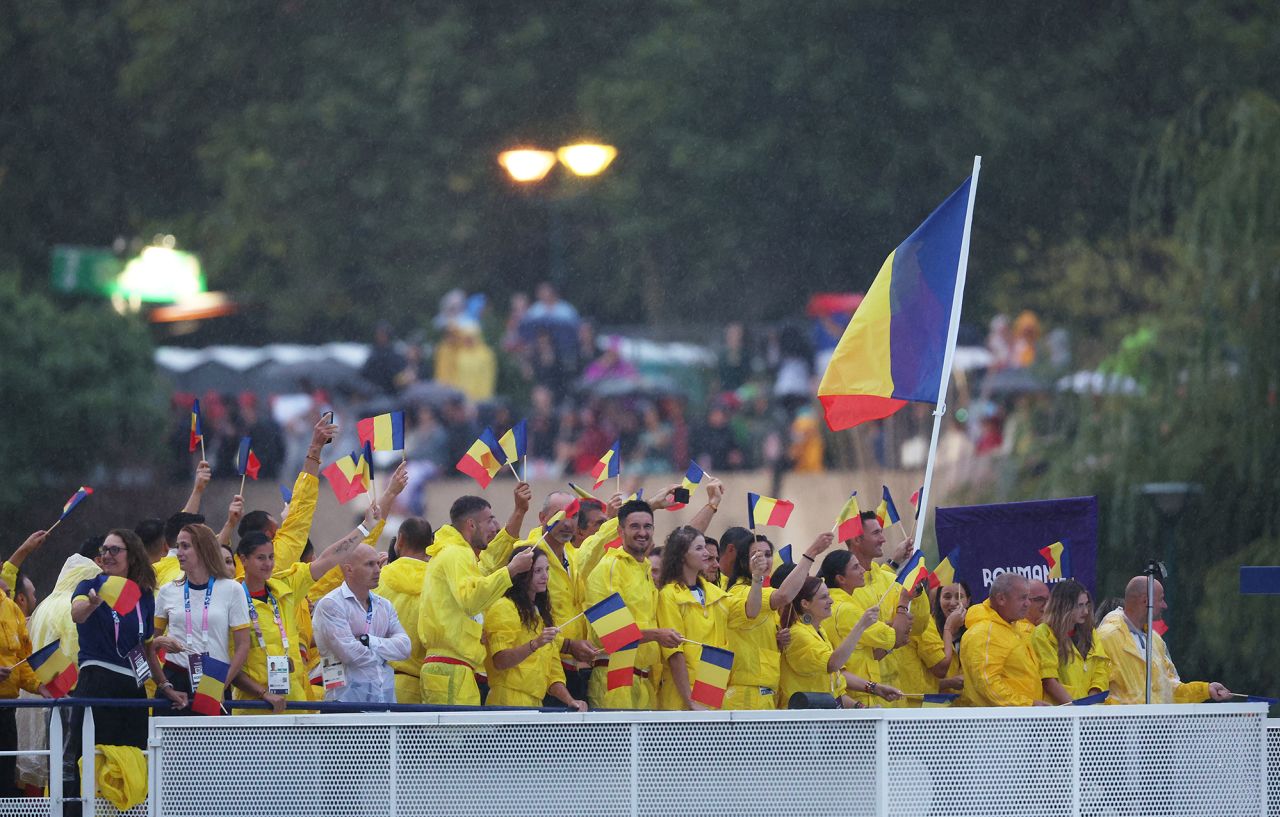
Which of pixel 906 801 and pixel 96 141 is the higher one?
pixel 96 141

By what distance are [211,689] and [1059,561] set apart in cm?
471

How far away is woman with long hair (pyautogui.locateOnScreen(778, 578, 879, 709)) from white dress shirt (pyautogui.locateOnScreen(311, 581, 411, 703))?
1.98 meters

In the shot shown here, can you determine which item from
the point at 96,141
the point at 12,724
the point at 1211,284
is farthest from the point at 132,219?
the point at 12,724

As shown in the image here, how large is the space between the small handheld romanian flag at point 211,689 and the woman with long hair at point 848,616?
3.16 meters

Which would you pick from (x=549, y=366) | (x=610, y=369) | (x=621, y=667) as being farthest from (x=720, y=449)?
(x=621, y=667)

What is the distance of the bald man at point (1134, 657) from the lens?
1221cm

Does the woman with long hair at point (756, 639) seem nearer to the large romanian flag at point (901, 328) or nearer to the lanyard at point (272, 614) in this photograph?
the lanyard at point (272, 614)

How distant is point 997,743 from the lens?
1006cm

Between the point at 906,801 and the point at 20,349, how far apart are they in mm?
20766

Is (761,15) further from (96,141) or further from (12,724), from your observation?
(12,724)

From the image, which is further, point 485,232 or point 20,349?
point 485,232

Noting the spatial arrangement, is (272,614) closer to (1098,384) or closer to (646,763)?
(646,763)

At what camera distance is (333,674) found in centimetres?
1104

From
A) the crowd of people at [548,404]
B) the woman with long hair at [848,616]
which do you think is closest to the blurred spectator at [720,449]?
the crowd of people at [548,404]
